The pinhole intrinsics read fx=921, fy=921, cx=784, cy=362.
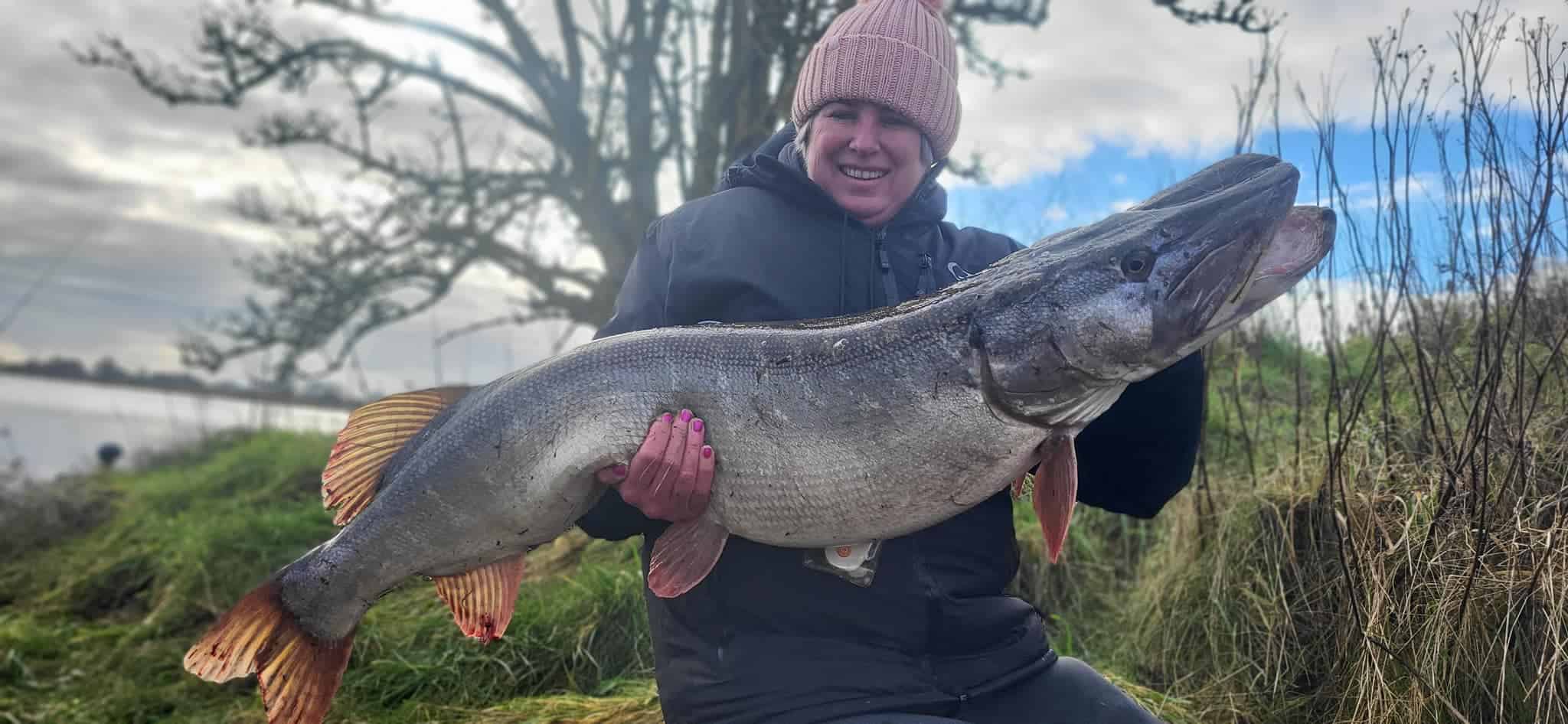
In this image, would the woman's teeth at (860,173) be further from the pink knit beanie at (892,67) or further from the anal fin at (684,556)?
the anal fin at (684,556)

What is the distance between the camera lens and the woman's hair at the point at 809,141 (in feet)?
8.45

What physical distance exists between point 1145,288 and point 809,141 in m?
1.06

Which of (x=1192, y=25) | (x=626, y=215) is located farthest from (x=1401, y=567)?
(x=626, y=215)

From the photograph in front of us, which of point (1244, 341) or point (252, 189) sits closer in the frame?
point (1244, 341)

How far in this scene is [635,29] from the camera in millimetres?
8438

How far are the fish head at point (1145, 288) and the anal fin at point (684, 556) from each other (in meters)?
0.70

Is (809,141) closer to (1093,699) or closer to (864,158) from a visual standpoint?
(864,158)

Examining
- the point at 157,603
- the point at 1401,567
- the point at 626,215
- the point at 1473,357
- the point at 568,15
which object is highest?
the point at 568,15

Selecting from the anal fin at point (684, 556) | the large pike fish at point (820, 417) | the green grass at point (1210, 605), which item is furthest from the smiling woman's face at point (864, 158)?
the green grass at point (1210, 605)

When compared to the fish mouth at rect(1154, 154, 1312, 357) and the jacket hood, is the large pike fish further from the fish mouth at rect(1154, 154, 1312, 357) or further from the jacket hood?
the jacket hood

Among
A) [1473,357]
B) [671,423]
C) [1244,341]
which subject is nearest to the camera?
[671,423]

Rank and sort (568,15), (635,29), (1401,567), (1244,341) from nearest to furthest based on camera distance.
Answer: (1401,567) → (1244,341) → (635,29) → (568,15)

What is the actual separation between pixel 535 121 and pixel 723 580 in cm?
824

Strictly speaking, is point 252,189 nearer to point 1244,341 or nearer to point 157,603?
point 157,603
